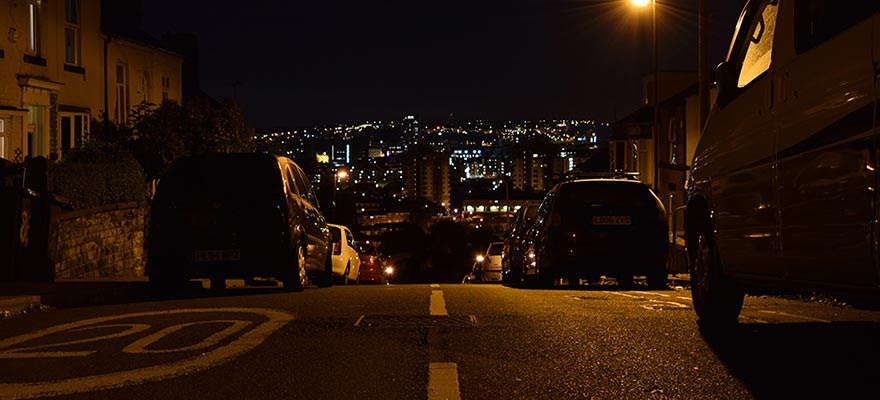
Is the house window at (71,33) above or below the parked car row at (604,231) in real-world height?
above

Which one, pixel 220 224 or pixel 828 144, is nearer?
pixel 828 144

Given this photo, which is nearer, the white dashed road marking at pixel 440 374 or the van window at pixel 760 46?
the white dashed road marking at pixel 440 374

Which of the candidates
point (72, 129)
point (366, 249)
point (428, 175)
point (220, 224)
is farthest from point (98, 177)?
point (428, 175)

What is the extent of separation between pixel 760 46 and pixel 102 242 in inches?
636

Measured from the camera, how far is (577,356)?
23.8 feet

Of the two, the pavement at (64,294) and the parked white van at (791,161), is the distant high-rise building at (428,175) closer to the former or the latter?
the pavement at (64,294)

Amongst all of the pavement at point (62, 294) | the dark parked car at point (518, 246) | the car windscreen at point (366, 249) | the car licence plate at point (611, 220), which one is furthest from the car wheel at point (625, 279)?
the car windscreen at point (366, 249)

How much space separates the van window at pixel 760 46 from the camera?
7914 millimetres

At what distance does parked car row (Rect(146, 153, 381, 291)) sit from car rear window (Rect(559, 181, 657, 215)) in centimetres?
397

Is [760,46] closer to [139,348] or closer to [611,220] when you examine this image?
[139,348]

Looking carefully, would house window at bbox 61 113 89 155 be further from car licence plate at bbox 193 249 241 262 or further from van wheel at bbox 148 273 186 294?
car licence plate at bbox 193 249 241 262

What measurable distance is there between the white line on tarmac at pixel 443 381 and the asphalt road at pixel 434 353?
1 cm

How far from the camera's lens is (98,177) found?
72.7 ft

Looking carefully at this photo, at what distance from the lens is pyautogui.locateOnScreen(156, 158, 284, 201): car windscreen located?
1355 centimetres
